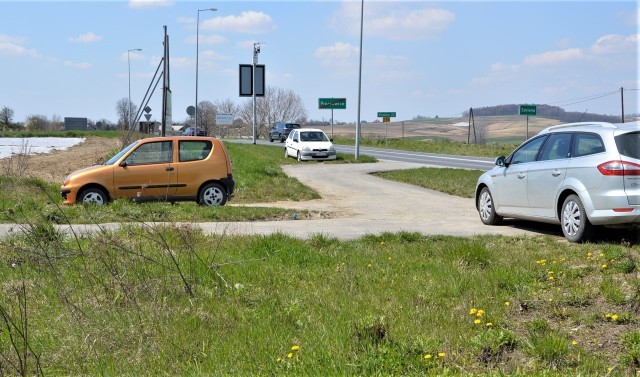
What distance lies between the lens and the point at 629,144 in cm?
903

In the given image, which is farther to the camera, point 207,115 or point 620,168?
point 207,115

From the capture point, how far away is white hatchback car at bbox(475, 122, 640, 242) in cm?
889

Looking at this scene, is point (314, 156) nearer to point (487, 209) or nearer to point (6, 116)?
point (487, 209)

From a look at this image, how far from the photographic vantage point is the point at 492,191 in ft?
39.8

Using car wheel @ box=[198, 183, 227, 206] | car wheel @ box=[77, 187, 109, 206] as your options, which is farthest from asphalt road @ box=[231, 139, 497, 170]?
car wheel @ box=[77, 187, 109, 206]

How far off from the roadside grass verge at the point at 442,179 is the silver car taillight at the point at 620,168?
9.29 m

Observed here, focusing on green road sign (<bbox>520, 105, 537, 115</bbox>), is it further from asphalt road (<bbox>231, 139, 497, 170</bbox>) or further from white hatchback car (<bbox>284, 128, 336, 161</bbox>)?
white hatchback car (<bbox>284, 128, 336, 161</bbox>)

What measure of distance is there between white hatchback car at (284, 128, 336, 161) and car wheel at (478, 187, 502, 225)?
22.3 meters

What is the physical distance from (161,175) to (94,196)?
1433 millimetres

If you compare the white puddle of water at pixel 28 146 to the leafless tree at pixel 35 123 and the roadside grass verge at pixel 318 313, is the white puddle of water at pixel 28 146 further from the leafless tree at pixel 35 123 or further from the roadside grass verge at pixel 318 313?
the leafless tree at pixel 35 123

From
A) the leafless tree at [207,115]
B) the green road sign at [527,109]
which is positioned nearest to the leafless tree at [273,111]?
the leafless tree at [207,115]

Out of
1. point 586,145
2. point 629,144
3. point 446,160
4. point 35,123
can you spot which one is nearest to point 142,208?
point 586,145

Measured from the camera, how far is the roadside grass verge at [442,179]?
64.7 feet

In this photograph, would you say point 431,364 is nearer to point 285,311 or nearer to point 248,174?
point 285,311
